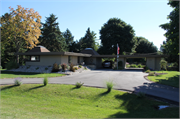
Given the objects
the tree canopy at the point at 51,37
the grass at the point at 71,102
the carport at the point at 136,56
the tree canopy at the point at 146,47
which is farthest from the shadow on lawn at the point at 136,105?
the tree canopy at the point at 146,47

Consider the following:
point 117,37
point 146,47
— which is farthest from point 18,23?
point 146,47

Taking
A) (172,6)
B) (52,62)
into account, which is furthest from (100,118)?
(52,62)

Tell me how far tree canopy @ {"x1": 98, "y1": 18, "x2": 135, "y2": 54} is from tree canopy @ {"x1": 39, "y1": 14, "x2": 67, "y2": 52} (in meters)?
14.0

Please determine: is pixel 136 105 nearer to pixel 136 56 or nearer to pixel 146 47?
pixel 136 56

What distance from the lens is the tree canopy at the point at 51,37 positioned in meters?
41.2

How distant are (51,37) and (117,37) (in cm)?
1966

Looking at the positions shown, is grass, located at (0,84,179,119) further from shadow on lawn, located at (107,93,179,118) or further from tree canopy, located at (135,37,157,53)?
tree canopy, located at (135,37,157,53)

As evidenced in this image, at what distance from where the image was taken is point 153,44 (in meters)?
58.8

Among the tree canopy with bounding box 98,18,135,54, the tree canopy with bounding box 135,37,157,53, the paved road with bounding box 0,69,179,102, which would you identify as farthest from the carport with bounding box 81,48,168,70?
the tree canopy with bounding box 135,37,157,53

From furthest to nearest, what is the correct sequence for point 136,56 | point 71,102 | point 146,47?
point 146,47, point 136,56, point 71,102

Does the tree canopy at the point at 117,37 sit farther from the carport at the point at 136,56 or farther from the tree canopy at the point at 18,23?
the tree canopy at the point at 18,23

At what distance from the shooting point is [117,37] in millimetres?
42156

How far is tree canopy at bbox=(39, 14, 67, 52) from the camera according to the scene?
135 ft

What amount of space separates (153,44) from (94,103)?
2290 inches
